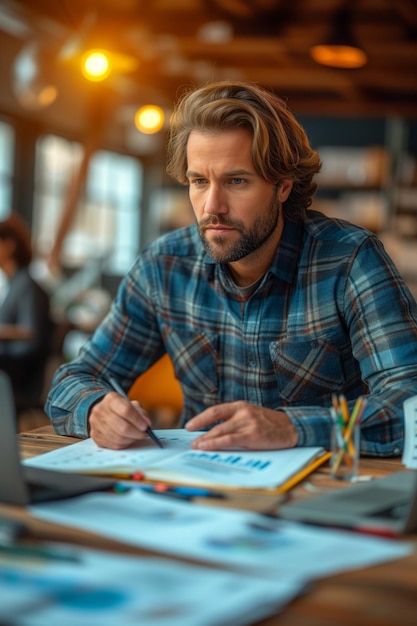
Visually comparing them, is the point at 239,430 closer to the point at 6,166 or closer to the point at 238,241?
the point at 238,241

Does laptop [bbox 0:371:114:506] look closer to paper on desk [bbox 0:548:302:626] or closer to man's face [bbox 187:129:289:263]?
paper on desk [bbox 0:548:302:626]

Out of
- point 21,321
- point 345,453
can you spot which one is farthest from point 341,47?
point 345,453

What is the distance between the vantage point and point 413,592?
806mm

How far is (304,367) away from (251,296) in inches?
7.8

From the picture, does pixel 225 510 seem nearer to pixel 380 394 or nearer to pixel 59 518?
pixel 59 518

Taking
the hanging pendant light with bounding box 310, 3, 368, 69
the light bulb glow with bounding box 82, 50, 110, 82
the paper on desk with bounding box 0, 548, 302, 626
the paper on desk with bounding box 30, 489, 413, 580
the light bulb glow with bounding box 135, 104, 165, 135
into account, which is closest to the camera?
the paper on desk with bounding box 0, 548, 302, 626

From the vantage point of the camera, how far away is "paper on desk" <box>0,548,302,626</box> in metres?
0.69

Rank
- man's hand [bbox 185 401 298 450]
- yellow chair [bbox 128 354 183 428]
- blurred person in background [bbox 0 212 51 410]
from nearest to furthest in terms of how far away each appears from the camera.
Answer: man's hand [bbox 185 401 298 450], yellow chair [bbox 128 354 183 428], blurred person in background [bbox 0 212 51 410]

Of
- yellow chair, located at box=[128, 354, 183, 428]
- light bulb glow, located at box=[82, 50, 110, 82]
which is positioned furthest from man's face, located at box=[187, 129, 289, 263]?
light bulb glow, located at box=[82, 50, 110, 82]

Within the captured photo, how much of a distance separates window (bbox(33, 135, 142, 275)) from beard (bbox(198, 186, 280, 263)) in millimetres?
5446

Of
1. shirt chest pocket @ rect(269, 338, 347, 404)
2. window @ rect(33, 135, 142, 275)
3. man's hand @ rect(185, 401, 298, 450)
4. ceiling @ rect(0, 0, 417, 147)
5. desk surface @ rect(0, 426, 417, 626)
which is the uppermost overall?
ceiling @ rect(0, 0, 417, 147)

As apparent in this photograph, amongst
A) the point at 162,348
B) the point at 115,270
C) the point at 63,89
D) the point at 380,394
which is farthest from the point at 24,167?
the point at 380,394

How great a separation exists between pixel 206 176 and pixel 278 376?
1.48 feet

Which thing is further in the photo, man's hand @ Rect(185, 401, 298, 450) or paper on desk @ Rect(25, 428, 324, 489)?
man's hand @ Rect(185, 401, 298, 450)
